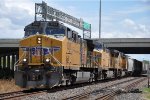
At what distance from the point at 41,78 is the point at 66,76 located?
2304 mm

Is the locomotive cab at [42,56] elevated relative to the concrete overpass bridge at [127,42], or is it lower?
lower

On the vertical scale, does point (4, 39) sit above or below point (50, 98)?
above

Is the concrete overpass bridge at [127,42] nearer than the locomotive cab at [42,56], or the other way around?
the locomotive cab at [42,56]

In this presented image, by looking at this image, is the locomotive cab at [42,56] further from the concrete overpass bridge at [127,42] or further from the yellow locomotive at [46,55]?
→ the concrete overpass bridge at [127,42]

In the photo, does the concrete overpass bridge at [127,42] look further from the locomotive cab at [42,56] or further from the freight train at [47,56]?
the locomotive cab at [42,56]

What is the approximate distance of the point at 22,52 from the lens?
21094 mm

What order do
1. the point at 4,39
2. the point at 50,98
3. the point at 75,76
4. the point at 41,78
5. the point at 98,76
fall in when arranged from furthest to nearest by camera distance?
the point at 4,39 → the point at 98,76 → the point at 75,76 → the point at 41,78 → the point at 50,98

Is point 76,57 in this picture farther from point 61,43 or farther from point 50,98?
point 50,98

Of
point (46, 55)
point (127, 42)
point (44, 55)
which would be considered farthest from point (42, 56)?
point (127, 42)

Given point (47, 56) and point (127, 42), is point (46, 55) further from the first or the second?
point (127, 42)

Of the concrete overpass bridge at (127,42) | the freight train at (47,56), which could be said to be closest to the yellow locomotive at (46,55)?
the freight train at (47,56)

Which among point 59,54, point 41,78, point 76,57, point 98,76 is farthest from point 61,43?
point 98,76

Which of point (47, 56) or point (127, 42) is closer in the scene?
point (47, 56)

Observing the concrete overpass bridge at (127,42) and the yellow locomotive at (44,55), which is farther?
the concrete overpass bridge at (127,42)
